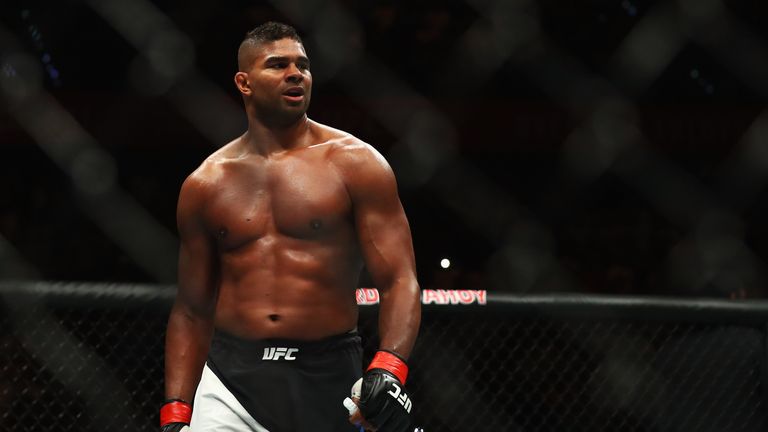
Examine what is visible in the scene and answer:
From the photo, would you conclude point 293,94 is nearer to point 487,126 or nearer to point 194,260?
point 194,260

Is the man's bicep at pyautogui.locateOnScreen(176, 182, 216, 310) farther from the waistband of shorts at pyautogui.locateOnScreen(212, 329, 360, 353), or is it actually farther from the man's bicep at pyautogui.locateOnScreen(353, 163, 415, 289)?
the man's bicep at pyautogui.locateOnScreen(353, 163, 415, 289)

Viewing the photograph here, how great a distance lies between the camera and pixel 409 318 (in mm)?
2311

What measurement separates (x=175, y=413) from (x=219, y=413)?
6.2 inches

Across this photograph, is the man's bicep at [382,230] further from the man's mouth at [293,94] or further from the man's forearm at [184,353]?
the man's forearm at [184,353]

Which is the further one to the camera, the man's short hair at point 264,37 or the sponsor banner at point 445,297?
the sponsor banner at point 445,297

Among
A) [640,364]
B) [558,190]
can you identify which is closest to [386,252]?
[640,364]

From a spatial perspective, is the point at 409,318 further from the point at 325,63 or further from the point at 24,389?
the point at 325,63

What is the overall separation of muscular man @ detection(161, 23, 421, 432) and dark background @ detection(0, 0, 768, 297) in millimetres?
2037

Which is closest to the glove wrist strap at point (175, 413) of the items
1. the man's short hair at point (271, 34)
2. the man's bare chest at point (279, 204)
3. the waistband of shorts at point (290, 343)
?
the waistband of shorts at point (290, 343)

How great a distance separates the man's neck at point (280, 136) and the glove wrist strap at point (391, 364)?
57 centimetres

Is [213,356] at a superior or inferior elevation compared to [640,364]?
inferior

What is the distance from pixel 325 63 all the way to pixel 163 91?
2.42 feet

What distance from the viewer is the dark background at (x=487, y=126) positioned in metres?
4.67

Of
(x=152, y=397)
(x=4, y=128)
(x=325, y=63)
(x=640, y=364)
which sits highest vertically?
(x=640, y=364)
